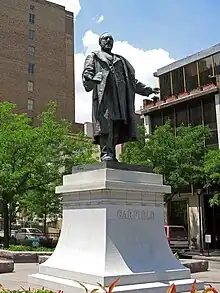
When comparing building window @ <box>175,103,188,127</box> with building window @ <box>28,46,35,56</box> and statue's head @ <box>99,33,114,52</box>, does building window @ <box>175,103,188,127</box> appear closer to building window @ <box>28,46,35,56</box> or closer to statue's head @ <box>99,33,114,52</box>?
statue's head @ <box>99,33,114,52</box>

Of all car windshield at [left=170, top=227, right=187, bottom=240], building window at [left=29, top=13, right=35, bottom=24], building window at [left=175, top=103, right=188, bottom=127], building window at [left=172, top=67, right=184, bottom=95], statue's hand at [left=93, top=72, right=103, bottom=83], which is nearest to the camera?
statue's hand at [left=93, top=72, right=103, bottom=83]

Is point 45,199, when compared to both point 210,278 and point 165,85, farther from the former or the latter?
point 210,278

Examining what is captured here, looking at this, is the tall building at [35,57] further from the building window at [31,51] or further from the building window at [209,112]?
the building window at [209,112]

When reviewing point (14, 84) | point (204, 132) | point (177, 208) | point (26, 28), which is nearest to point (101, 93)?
point (204, 132)

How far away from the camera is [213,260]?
80.3 feet

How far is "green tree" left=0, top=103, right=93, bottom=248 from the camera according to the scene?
70.6 feet

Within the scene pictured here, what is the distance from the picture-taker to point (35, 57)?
66312mm

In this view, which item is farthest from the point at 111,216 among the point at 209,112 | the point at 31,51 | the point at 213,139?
the point at 31,51

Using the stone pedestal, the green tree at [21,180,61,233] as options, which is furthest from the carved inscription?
the green tree at [21,180,61,233]

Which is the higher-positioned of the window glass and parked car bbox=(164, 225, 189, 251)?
the window glass

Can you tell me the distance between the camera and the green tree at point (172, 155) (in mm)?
27984

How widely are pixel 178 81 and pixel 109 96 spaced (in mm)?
A: 29553

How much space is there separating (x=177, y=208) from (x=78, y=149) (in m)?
12.5

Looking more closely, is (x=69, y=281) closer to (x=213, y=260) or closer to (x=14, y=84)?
(x=213, y=260)
